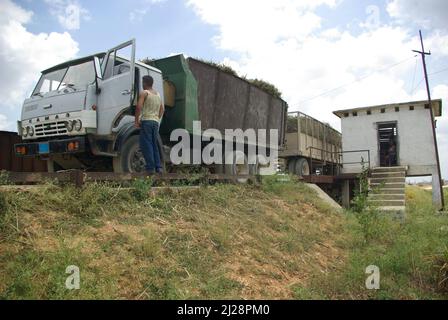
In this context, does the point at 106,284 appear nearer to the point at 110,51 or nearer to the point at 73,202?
the point at 73,202

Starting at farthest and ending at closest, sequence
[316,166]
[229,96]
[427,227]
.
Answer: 1. [316,166]
2. [229,96]
3. [427,227]

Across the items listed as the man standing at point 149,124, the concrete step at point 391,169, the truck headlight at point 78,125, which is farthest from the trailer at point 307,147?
the truck headlight at point 78,125

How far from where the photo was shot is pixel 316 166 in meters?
17.3

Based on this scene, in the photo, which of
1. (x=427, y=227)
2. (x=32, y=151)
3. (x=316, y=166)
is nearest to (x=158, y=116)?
(x=32, y=151)

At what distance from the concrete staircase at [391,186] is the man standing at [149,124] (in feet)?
28.3

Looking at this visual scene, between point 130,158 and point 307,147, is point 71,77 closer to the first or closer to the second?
point 130,158

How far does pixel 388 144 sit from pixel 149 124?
1573 centimetres

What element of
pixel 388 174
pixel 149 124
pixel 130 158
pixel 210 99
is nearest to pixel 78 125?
pixel 130 158

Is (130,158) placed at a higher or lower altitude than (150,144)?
lower

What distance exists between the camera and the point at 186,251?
4.18 metres

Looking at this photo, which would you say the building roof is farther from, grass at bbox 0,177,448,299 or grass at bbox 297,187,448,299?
grass at bbox 0,177,448,299

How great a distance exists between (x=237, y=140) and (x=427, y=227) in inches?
181

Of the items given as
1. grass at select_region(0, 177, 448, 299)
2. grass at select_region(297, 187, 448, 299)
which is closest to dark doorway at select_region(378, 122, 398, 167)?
grass at select_region(297, 187, 448, 299)
